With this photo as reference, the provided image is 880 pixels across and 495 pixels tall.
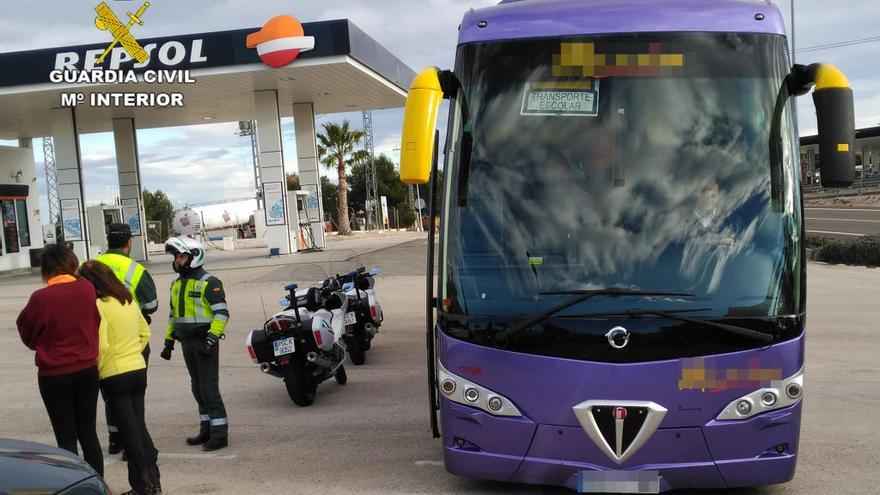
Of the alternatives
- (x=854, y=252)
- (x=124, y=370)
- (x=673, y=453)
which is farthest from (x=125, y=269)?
(x=854, y=252)

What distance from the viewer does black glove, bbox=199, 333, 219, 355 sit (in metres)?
6.52

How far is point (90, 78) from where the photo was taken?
26312mm

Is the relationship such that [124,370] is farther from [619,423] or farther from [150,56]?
[150,56]

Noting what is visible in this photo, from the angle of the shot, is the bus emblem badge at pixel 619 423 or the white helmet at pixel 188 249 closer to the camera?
the bus emblem badge at pixel 619 423

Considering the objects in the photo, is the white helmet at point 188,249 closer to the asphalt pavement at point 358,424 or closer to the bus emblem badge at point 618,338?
the asphalt pavement at point 358,424

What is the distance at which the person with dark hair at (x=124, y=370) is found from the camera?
5301 millimetres

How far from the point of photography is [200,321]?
6.64 metres

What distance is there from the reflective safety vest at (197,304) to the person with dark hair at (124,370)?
105cm

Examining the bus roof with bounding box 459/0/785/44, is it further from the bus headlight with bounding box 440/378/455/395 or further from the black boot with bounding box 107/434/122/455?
the black boot with bounding box 107/434/122/455

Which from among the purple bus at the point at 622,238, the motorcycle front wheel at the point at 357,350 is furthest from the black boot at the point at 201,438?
the motorcycle front wheel at the point at 357,350

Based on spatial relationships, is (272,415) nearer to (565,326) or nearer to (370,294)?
(370,294)

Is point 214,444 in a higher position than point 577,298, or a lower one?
lower

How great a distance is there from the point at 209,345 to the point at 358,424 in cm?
157

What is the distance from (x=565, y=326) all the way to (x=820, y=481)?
7.15 ft
